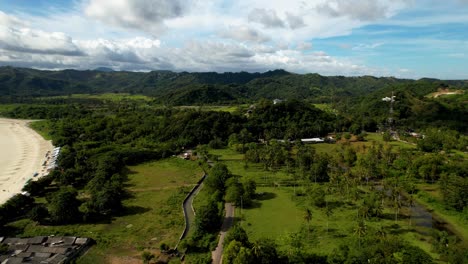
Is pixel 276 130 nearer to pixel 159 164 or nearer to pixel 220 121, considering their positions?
pixel 220 121

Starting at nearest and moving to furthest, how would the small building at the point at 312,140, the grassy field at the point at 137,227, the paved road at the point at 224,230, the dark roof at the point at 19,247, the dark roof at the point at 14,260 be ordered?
the dark roof at the point at 14,260 → the paved road at the point at 224,230 → the dark roof at the point at 19,247 → the grassy field at the point at 137,227 → the small building at the point at 312,140

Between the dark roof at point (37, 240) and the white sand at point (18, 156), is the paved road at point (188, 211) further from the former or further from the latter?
the white sand at point (18, 156)

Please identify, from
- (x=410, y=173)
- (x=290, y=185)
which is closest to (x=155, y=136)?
(x=290, y=185)

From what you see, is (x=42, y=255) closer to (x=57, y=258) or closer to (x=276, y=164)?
(x=57, y=258)

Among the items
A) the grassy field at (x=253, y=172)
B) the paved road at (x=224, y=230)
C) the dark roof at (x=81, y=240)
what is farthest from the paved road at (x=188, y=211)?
the dark roof at (x=81, y=240)

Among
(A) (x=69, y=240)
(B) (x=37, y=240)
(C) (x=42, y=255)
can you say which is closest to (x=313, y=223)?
(A) (x=69, y=240)

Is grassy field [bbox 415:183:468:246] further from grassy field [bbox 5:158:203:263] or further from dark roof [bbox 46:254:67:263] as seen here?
dark roof [bbox 46:254:67:263]
